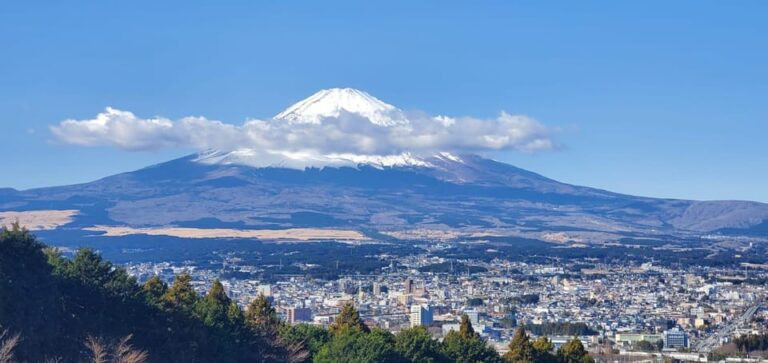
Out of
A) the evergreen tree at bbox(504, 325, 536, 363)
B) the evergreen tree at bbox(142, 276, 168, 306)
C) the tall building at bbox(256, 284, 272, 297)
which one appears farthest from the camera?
the tall building at bbox(256, 284, 272, 297)

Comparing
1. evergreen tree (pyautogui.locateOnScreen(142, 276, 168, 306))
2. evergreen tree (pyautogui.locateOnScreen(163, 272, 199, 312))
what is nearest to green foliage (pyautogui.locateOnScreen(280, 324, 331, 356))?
evergreen tree (pyautogui.locateOnScreen(163, 272, 199, 312))

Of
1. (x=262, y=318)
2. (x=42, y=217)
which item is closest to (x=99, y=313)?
(x=262, y=318)

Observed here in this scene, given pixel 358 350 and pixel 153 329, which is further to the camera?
pixel 358 350

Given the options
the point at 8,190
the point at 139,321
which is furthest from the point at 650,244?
the point at 139,321

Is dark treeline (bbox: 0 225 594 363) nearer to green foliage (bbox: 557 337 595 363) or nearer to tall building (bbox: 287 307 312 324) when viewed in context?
green foliage (bbox: 557 337 595 363)

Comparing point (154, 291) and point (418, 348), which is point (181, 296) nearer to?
point (154, 291)

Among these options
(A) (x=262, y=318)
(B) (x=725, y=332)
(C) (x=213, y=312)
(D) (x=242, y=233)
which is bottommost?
(B) (x=725, y=332)

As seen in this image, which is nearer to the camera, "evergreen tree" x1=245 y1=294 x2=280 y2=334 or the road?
"evergreen tree" x1=245 y1=294 x2=280 y2=334
